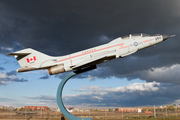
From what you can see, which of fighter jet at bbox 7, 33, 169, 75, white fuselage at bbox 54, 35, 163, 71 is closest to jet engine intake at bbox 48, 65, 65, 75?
fighter jet at bbox 7, 33, 169, 75

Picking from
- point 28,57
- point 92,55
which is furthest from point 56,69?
point 92,55

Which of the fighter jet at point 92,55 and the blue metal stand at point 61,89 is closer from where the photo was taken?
the fighter jet at point 92,55

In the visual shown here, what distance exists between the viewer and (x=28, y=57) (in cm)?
1783

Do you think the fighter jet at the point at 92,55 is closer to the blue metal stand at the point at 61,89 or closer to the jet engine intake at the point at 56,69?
the jet engine intake at the point at 56,69

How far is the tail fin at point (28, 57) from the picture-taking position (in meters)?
17.7

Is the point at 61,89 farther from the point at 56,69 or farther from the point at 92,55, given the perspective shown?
the point at 92,55

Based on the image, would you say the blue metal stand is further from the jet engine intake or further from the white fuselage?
the jet engine intake

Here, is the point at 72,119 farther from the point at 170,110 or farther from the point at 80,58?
the point at 170,110

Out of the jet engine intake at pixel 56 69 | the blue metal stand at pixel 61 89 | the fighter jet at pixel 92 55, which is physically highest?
the fighter jet at pixel 92 55

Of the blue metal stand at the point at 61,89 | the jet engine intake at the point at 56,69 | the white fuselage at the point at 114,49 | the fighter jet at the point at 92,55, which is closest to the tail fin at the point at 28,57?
the fighter jet at the point at 92,55

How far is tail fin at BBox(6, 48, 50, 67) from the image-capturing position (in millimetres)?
17719

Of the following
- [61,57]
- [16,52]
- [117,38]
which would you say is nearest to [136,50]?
[117,38]

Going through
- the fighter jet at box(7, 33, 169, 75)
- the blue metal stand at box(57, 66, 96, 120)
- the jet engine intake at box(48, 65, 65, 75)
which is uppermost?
the fighter jet at box(7, 33, 169, 75)

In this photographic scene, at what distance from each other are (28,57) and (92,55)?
283 inches
